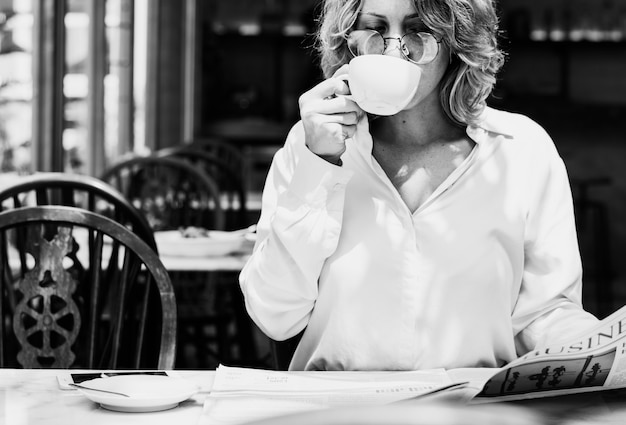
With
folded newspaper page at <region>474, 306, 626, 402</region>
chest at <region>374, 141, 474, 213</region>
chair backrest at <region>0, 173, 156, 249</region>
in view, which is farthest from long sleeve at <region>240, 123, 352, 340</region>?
chair backrest at <region>0, 173, 156, 249</region>

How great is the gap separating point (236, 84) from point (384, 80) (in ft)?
23.3

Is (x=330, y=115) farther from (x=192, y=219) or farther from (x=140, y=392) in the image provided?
(x=192, y=219)

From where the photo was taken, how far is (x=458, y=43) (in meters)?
1.40

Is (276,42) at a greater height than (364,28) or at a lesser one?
lesser

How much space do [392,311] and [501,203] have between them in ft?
0.77

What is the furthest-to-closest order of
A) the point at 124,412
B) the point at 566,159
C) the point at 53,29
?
the point at 566,159, the point at 53,29, the point at 124,412

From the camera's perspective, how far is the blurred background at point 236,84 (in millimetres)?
4020

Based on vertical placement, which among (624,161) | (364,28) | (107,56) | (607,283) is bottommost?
(607,283)

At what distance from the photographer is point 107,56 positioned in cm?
515

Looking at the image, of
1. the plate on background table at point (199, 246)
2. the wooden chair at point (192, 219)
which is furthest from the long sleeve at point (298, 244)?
the wooden chair at point (192, 219)

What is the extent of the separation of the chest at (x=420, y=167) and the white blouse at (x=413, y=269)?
39mm

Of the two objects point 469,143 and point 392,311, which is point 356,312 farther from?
point 469,143

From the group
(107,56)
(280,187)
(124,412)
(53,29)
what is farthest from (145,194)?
(124,412)

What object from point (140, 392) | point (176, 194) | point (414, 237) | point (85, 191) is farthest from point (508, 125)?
point (176, 194)
